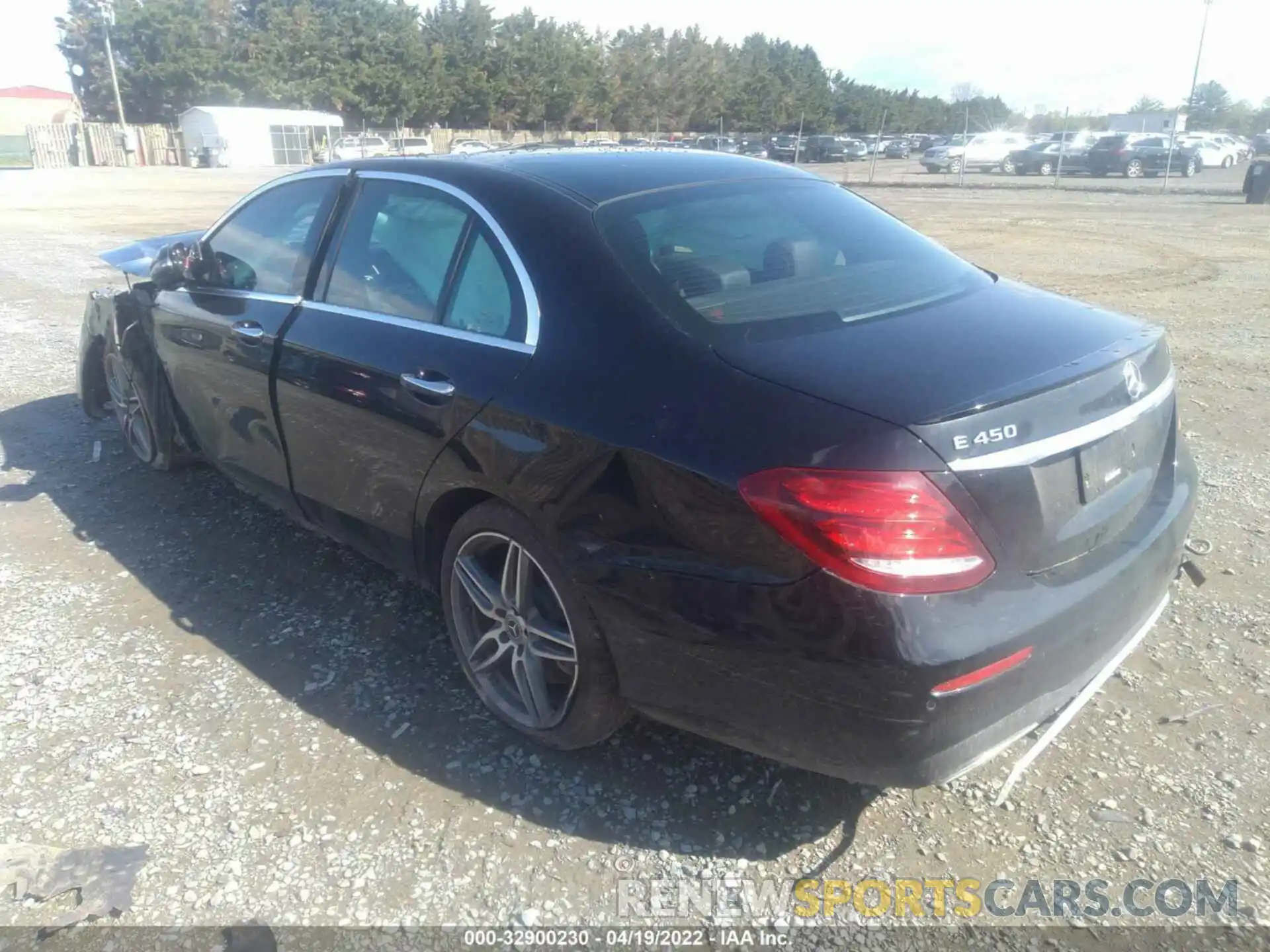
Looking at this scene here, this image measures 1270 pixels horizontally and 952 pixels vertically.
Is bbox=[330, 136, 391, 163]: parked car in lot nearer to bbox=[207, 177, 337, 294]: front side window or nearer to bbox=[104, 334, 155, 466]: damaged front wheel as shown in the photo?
bbox=[104, 334, 155, 466]: damaged front wheel

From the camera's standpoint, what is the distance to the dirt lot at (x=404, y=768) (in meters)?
2.51

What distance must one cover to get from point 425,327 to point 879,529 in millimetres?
1674

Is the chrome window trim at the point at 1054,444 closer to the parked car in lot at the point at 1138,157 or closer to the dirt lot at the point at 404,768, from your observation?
the dirt lot at the point at 404,768

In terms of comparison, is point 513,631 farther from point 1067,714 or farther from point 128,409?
point 128,409

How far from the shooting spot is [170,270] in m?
4.41

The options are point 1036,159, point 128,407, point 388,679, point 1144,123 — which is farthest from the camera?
point 1144,123

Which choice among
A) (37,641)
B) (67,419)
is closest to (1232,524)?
(37,641)

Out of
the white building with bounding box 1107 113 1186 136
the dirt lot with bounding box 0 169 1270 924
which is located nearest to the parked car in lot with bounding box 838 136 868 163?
the white building with bounding box 1107 113 1186 136

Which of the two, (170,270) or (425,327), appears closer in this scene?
(425,327)

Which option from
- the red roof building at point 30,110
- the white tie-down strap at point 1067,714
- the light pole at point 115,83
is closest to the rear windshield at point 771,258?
the white tie-down strap at point 1067,714

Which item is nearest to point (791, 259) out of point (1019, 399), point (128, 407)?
point (1019, 399)

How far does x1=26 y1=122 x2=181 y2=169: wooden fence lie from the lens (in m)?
52.7

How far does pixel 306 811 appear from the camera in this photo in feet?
9.00

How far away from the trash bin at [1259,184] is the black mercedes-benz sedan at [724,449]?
25.2m
